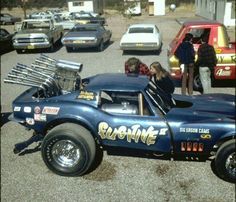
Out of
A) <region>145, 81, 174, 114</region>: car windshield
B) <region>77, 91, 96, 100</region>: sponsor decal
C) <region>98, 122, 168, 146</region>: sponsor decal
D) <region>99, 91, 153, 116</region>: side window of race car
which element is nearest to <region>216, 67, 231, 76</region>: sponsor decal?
<region>145, 81, 174, 114</region>: car windshield

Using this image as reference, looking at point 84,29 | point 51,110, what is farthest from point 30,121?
point 84,29

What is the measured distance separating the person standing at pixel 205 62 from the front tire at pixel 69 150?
14.7ft

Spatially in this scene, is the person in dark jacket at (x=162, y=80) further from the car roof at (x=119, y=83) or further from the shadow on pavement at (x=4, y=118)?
the shadow on pavement at (x=4, y=118)

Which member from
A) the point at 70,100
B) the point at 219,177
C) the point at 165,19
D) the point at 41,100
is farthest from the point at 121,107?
the point at 165,19

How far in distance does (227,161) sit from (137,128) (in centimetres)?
142

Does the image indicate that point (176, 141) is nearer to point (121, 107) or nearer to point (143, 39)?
point (121, 107)

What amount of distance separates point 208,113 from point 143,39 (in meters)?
10.4

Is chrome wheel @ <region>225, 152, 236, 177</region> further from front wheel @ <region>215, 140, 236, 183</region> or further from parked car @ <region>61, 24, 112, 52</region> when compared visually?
parked car @ <region>61, 24, 112, 52</region>

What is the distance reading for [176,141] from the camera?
527 cm

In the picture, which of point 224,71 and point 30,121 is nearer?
point 30,121

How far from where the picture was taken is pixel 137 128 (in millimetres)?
5336

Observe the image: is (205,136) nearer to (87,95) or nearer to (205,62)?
(87,95)

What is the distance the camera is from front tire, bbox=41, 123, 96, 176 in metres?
5.42

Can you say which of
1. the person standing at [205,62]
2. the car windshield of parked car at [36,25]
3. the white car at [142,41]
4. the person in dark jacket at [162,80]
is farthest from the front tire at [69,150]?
the car windshield of parked car at [36,25]
